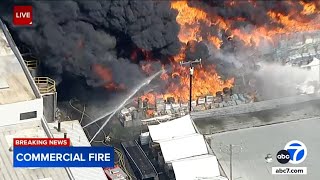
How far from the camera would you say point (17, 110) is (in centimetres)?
5872

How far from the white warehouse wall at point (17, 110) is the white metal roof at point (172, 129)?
28.0ft

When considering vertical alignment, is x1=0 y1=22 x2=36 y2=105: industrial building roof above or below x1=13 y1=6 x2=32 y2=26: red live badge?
below

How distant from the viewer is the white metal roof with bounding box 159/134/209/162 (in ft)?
194

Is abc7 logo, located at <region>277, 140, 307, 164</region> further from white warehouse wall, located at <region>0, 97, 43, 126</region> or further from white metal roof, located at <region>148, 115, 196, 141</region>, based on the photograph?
white warehouse wall, located at <region>0, 97, 43, 126</region>

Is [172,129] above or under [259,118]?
under

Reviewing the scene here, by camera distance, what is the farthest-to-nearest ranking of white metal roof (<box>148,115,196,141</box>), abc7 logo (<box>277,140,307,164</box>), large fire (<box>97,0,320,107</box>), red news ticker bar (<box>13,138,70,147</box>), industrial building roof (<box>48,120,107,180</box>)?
large fire (<box>97,0,320,107</box>), white metal roof (<box>148,115,196,141</box>), abc7 logo (<box>277,140,307,164</box>), industrial building roof (<box>48,120,107,180</box>), red news ticker bar (<box>13,138,70,147</box>)

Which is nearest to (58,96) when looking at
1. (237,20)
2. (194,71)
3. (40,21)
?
(40,21)

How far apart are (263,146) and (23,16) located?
21916 mm

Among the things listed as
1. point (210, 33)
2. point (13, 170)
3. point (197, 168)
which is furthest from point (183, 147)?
point (210, 33)

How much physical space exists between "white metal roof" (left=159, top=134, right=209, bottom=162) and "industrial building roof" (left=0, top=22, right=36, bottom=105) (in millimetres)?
10547

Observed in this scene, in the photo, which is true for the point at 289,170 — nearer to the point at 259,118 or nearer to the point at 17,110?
the point at 259,118

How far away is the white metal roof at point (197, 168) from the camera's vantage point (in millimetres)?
57375

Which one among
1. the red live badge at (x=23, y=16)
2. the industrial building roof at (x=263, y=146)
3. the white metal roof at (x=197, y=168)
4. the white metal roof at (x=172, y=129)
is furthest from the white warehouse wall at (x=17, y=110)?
the industrial building roof at (x=263, y=146)

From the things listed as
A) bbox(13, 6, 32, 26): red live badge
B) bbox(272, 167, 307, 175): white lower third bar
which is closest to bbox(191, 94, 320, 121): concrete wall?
bbox(272, 167, 307, 175): white lower third bar
